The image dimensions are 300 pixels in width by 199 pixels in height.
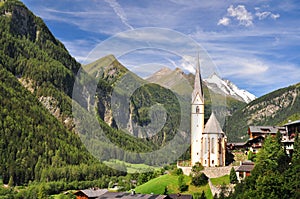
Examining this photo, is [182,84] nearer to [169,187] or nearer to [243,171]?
[243,171]

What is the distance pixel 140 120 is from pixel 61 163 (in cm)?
8717

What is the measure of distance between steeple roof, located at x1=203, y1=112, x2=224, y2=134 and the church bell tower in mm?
1092

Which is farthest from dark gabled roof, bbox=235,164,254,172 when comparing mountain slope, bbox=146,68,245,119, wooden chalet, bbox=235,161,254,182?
mountain slope, bbox=146,68,245,119

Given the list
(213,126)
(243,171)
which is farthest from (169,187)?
(243,171)

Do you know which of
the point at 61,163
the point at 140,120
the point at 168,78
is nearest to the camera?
the point at 168,78

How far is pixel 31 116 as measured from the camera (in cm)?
18138

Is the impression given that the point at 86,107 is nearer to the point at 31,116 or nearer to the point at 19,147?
the point at 31,116

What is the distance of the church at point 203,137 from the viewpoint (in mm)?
69875

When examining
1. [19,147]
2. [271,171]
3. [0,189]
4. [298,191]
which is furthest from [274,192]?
[19,147]

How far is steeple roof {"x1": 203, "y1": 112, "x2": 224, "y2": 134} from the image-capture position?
233 ft

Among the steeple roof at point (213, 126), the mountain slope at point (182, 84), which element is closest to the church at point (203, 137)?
the steeple roof at point (213, 126)

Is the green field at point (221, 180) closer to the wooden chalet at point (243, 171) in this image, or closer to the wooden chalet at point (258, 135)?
the wooden chalet at point (243, 171)

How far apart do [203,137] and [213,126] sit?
2.34m

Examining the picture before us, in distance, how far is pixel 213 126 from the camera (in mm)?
71250
